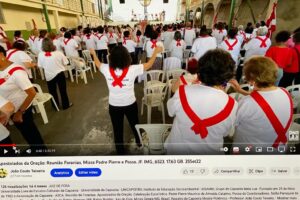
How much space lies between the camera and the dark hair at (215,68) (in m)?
0.92

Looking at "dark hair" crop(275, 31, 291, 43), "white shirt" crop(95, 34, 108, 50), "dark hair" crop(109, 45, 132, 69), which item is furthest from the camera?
"white shirt" crop(95, 34, 108, 50)

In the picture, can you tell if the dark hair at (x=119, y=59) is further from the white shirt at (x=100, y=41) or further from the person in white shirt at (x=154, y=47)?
the white shirt at (x=100, y=41)

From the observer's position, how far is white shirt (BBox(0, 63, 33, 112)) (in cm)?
144

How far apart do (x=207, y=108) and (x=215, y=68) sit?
0.23 m

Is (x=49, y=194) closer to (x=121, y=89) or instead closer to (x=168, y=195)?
(x=168, y=195)

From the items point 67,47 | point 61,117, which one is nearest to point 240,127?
point 61,117

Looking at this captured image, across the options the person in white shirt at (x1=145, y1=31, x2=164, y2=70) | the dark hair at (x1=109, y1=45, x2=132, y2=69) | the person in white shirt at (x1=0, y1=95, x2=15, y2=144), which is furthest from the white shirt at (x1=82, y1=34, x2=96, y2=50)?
the person in white shirt at (x1=0, y1=95, x2=15, y2=144)

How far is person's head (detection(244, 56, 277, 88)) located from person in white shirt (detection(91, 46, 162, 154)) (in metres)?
0.76

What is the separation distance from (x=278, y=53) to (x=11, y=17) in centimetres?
717

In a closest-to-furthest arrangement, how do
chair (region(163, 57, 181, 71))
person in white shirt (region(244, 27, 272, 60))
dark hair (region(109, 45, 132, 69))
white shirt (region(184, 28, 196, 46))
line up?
dark hair (region(109, 45, 132, 69)) → person in white shirt (region(244, 27, 272, 60)) → chair (region(163, 57, 181, 71)) → white shirt (region(184, 28, 196, 46))

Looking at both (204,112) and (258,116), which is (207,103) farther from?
(258,116)

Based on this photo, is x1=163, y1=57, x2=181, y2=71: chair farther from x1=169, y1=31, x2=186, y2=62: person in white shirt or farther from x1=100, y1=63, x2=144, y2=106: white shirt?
x1=100, y1=63, x2=144, y2=106: white shirt

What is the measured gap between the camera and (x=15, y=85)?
59.5 inches

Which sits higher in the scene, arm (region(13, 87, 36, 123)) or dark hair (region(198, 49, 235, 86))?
dark hair (region(198, 49, 235, 86))
